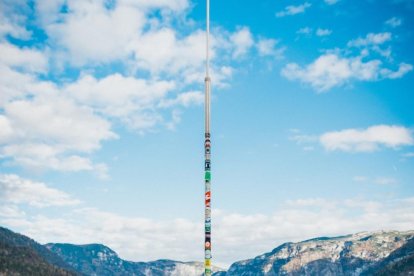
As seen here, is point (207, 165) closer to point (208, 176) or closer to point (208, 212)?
point (208, 176)

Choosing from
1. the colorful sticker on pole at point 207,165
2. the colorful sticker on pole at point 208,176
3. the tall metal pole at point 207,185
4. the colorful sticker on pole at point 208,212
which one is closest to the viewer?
the tall metal pole at point 207,185

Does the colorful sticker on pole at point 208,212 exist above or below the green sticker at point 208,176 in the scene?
below

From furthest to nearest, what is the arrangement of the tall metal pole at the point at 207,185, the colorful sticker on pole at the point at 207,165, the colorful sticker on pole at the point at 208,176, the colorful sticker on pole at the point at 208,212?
the colorful sticker on pole at the point at 207,165 → the colorful sticker on pole at the point at 208,176 → the colorful sticker on pole at the point at 208,212 → the tall metal pole at the point at 207,185

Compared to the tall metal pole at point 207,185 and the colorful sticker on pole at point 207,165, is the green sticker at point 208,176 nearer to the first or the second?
the tall metal pole at point 207,185

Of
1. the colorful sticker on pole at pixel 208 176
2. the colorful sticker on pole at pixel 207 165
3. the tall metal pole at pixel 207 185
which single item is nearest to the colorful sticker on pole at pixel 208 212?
the tall metal pole at pixel 207 185

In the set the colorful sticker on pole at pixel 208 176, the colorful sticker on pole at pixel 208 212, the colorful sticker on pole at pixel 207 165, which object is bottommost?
the colorful sticker on pole at pixel 208 212

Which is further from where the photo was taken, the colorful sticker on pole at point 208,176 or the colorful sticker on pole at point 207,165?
the colorful sticker on pole at point 207,165

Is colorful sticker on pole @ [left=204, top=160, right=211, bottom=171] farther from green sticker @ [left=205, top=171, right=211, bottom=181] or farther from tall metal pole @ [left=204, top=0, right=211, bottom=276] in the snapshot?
green sticker @ [left=205, top=171, right=211, bottom=181]

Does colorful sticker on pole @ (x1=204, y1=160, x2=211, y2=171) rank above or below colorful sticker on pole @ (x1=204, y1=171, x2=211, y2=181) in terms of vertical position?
above

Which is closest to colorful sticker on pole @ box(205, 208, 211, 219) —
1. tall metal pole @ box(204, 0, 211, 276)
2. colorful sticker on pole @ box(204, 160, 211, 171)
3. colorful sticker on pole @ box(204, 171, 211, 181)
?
tall metal pole @ box(204, 0, 211, 276)

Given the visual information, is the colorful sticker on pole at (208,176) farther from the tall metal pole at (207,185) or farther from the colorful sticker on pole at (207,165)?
the colorful sticker on pole at (207,165)

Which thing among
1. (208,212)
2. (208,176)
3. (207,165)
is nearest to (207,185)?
(208,176)

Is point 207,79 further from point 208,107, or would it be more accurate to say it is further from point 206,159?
point 206,159

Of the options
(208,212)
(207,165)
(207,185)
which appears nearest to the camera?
(208,212)
